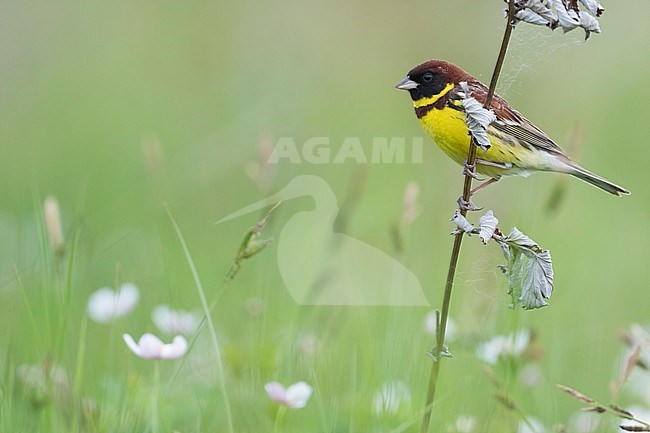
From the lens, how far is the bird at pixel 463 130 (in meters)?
2.26

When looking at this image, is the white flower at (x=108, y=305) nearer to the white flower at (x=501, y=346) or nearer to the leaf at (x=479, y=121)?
the white flower at (x=501, y=346)

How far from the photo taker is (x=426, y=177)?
521cm

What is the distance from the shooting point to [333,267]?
3504 mm

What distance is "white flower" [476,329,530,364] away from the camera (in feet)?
8.22

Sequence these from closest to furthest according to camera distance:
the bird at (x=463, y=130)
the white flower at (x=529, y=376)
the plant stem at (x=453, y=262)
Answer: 1. the plant stem at (x=453, y=262)
2. the bird at (x=463, y=130)
3. the white flower at (x=529, y=376)

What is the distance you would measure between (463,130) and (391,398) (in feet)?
2.14

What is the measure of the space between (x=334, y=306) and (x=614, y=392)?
131 cm

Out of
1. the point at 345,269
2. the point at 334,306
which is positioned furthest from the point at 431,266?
the point at 334,306

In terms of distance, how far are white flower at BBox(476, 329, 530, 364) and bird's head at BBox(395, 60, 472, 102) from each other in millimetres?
621

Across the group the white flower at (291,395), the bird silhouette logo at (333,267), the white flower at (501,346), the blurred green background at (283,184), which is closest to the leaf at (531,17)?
the blurred green background at (283,184)

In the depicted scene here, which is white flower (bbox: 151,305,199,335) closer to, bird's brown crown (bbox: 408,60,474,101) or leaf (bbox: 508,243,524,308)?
bird's brown crown (bbox: 408,60,474,101)

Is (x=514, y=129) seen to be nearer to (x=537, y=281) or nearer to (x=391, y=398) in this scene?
(x=391, y=398)

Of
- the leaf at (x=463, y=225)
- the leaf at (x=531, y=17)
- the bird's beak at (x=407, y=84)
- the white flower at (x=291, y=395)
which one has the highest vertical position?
the leaf at (x=531, y=17)

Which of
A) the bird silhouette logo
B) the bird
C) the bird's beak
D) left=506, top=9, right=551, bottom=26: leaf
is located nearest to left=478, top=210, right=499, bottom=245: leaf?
left=506, top=9, right=551, bottom=26: leaf
